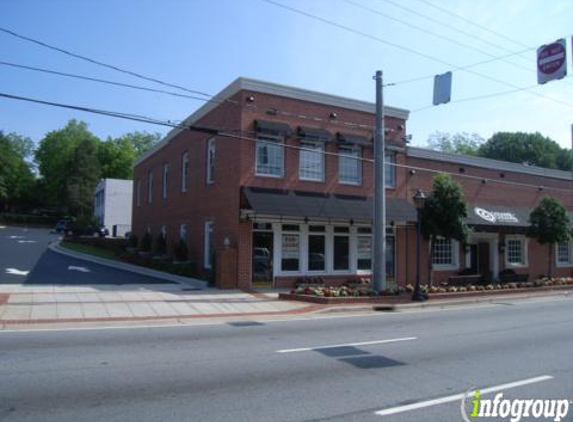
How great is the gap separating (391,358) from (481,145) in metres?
67.3

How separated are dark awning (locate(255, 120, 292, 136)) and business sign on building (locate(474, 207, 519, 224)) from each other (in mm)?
11676

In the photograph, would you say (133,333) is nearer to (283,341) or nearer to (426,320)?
(283,341)

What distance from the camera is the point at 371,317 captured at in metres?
14.8

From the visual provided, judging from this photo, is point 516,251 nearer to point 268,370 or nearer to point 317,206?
point 317,206

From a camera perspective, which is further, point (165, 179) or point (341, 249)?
point (165, 179)

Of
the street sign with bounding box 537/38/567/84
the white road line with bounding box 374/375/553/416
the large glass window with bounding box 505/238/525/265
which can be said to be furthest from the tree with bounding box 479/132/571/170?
the white road line with bounding box 374/375/553/416

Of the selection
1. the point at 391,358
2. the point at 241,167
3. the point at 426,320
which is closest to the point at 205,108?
the point at 241,167

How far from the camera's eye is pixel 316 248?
21375 millimetres

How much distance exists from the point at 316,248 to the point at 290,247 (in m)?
1.25

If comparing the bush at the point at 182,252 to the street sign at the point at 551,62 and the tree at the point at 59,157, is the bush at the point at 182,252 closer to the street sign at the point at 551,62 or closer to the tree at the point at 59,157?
the street sign at the point at 551,62

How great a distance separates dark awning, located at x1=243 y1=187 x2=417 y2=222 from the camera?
19172mm

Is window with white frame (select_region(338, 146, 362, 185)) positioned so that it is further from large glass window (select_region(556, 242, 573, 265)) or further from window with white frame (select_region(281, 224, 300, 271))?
large glass window (select_region(556, 242, 573, 265))

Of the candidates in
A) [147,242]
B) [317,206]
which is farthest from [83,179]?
[317,206]
